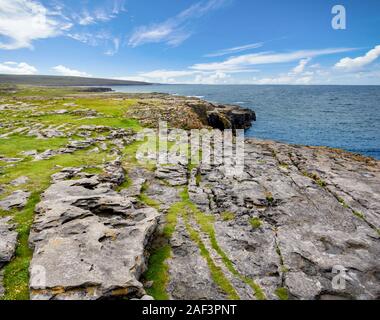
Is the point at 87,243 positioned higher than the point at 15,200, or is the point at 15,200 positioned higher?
the point at 15,200

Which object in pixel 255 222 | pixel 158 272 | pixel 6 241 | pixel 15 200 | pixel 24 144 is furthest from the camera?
pixel 24 144

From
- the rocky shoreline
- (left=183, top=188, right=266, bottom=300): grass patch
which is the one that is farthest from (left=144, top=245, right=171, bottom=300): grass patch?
(left=183, top=188, right=266, bottom=300): grass patch

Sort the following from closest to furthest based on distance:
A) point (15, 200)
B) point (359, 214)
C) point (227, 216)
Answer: point (15, 200), point (227, 216), point (359, 214)

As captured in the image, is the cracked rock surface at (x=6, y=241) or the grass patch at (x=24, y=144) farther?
the grass patch at (x=24, y=144)

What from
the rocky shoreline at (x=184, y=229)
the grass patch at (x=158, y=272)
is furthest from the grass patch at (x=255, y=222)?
the grass patch at (x=158, y=272)

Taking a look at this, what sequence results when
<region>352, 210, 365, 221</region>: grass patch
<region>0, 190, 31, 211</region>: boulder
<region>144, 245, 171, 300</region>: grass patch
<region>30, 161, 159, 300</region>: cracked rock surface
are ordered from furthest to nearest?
<region>352, 210, 365, 221</region>: grass patch < <region>0, 190, 31, 211</region>: boulder < <region>144, 245, 171, 300</region>: grass patch < <region>30, 161, 159, 300</region>: cracked rock surface

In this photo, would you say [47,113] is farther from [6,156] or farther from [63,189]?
[63,189]

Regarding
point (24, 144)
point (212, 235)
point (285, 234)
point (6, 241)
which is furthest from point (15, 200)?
point (285, 234)

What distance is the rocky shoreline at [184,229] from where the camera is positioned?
48.4ft

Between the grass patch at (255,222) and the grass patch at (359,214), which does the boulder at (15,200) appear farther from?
the grass patch at (359,214)

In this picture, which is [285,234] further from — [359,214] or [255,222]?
[359,214]

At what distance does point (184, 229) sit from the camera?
68.9 feet

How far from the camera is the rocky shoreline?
14.8 metres

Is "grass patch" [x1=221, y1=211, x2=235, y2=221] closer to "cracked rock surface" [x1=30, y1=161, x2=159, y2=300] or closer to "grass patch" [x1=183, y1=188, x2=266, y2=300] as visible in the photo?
"grass patch" [x1=183, y1=188, x2=266, y2=300]
